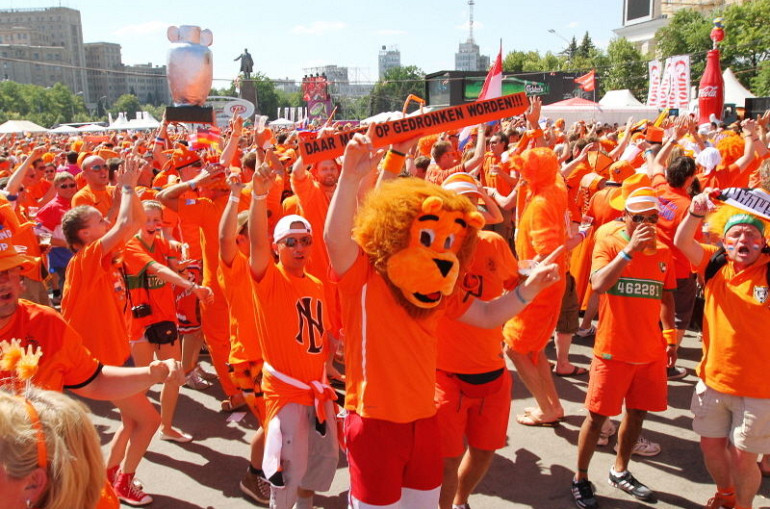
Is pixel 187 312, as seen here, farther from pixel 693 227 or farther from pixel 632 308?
pixel 693 227

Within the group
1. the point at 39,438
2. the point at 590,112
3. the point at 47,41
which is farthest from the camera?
the point at 47,41

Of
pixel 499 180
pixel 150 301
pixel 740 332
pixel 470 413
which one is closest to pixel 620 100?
pixel 499 180

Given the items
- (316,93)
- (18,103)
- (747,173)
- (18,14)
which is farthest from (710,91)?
(18,14)

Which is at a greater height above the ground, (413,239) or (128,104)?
(128,104)

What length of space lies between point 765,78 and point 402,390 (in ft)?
146

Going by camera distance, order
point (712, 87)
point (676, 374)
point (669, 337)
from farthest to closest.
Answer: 1. point (712, 87)
2. point (676, 374)
3. point (669, 337)

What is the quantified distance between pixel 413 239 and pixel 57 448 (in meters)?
1.49

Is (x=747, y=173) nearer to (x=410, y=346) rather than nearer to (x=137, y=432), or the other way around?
(x=410, y=346)

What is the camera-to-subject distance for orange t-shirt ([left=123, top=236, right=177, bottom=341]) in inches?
185

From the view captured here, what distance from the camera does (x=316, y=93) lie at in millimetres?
45219

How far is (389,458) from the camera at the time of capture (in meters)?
2.67

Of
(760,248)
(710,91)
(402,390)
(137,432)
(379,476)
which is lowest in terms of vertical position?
(137,432)

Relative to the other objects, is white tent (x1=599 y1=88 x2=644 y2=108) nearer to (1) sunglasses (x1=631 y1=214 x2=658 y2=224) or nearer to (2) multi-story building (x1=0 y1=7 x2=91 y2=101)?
(1) sunglasses (x1=631 y1=214 x2=658 y2=224)

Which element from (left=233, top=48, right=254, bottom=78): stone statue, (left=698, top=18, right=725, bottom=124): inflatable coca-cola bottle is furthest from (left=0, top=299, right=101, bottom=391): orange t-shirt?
(left=233, top=48, right=254, bottom=78): stone statue
